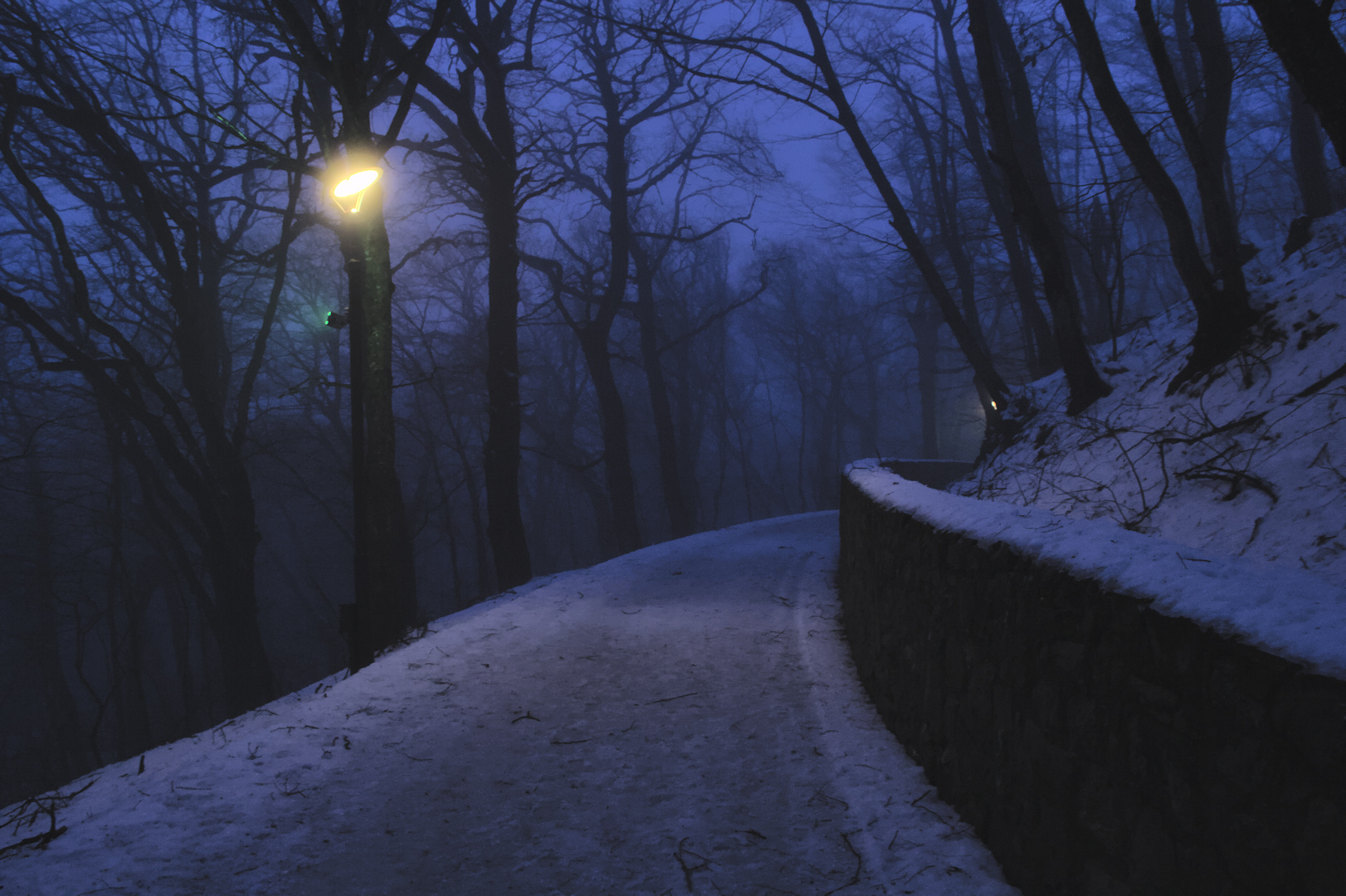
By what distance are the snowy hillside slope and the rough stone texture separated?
3.09ft

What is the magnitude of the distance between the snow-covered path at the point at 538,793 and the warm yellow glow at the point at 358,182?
3.65 meters

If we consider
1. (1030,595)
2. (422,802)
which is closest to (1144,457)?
(1030,595)

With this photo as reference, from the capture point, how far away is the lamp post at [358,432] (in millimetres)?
5719

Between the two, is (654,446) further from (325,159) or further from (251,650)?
(325,159)

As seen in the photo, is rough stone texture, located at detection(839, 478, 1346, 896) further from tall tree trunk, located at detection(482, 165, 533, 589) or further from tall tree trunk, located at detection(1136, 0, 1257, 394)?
tall tree trunk, located at detection(482, 165, 533, 589)

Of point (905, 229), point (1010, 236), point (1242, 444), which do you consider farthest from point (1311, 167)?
point (1242, 444)

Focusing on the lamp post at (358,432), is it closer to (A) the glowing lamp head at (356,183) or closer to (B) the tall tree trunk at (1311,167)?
Result: (A) the glowing lamp head at (356,183)

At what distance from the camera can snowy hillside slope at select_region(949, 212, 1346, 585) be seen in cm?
402

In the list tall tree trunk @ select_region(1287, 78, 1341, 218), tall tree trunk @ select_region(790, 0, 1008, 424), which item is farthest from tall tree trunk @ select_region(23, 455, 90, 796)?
tall tree trunk @ select_region(1287, 78, 1341, 218)

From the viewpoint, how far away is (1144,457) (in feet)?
19.0

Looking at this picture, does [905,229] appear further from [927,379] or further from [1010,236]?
[927,379]

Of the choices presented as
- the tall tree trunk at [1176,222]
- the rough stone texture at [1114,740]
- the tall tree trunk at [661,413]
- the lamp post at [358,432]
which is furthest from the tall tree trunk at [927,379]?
the rough stone texture at [1114,740]

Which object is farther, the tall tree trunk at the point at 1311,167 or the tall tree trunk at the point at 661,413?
the tall tree trunk at the point at 661,413

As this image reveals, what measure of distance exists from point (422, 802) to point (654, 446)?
3024 cm
